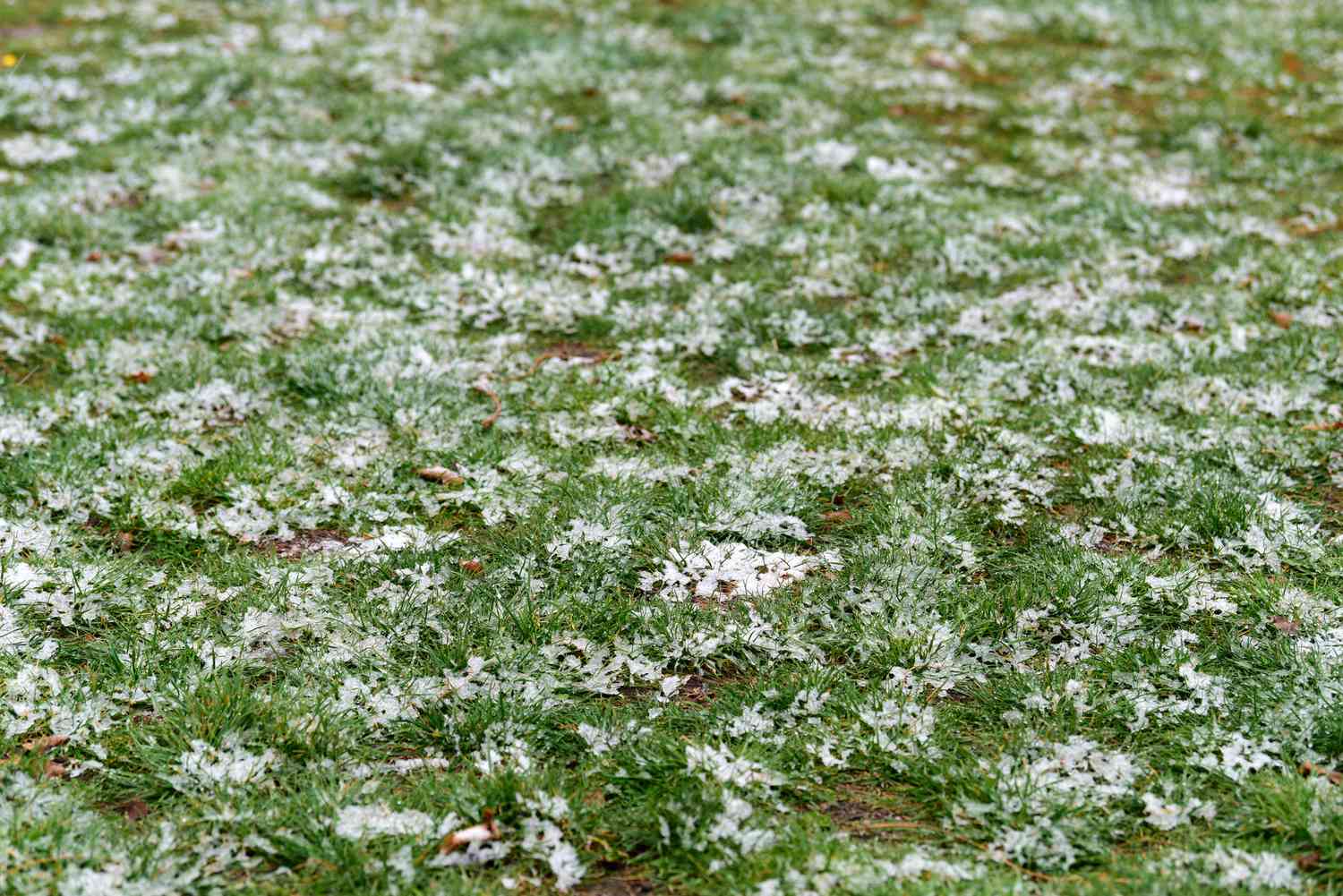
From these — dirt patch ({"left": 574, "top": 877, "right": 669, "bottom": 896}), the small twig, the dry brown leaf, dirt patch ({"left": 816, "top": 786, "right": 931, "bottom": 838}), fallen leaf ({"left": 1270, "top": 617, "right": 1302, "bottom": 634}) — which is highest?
Result: the small twig

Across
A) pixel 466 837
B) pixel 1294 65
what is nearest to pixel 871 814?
pixel 466 837

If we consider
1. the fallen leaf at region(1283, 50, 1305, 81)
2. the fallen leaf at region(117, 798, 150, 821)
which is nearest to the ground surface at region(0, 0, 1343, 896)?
the fallen leaf at region(117, 798, 150, 821)

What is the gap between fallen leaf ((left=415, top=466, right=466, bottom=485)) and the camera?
559 centimetres

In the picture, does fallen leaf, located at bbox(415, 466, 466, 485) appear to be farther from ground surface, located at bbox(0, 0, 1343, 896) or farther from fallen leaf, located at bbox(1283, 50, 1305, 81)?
fallen leaf, located at bbox(1283, 50, 1305, 81)

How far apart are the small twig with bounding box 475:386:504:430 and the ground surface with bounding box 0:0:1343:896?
0.21 feet

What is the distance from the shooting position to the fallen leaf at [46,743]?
151 inches

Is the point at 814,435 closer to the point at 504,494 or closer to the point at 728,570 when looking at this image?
the point at 728,570

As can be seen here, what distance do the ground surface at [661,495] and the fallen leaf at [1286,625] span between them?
0.03 metres

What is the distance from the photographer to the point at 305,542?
5156 mm

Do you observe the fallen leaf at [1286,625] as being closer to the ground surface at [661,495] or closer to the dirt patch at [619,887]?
the ground surface at [661,495]

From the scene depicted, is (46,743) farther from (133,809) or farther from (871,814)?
(871,814)

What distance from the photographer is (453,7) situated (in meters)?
14.3

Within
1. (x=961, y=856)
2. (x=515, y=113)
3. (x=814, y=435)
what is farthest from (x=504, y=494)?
(x=515, y=113)

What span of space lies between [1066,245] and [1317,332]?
6.61 ft
